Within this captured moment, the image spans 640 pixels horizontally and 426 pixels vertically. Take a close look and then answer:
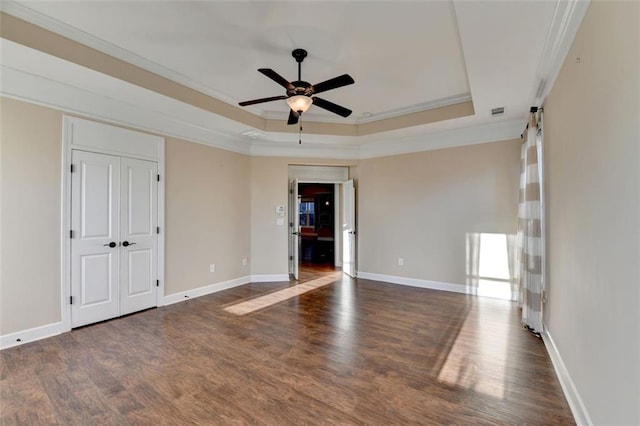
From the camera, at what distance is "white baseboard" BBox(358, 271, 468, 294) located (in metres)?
5.27

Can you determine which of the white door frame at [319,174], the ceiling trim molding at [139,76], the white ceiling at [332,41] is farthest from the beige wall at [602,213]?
the white door frame at [319,174]

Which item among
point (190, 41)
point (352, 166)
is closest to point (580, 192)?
point (190, 41)

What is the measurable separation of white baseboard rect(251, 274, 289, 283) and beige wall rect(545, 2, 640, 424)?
456 centimetres

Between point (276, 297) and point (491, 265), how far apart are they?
3609 millimetres

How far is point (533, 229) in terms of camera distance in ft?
11.1

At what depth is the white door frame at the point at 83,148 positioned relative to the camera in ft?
11.6

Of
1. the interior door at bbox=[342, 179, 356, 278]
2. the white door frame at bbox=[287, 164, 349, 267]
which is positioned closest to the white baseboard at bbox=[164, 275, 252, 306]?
the interior door at bbox=[342, 179, 356, 278]

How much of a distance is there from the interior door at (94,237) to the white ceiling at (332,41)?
99 centimetres

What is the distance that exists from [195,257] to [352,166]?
12.1ft

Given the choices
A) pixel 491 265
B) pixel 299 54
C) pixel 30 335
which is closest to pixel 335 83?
pixel 299 54

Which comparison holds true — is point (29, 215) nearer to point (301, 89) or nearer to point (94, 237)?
point (94, 237)

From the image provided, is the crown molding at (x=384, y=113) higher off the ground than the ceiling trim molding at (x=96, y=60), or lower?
higher

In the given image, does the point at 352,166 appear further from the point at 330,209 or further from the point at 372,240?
the point at 330,209

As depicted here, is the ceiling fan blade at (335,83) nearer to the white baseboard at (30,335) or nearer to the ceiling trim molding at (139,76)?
the ceiling trim molding at (139,76)
